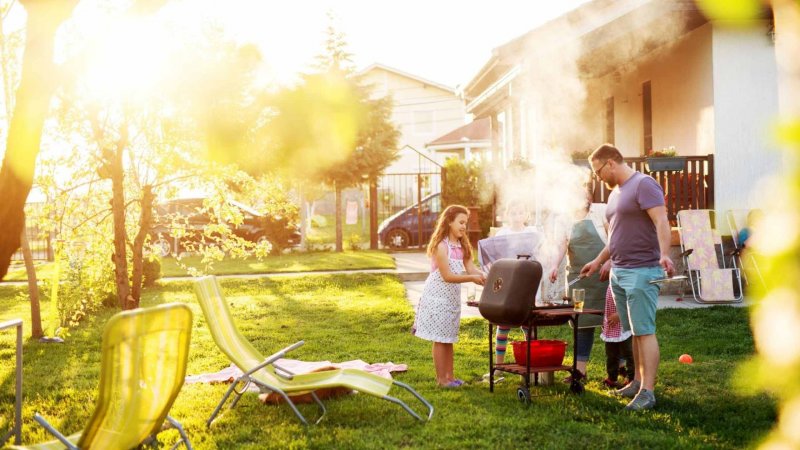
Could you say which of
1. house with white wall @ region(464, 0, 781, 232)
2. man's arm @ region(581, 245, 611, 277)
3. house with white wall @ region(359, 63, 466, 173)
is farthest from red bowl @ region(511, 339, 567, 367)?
house with white wall @ region(359, 63, 466, 173)

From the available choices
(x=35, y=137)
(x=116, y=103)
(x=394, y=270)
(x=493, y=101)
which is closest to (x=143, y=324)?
(x=35, y=137)

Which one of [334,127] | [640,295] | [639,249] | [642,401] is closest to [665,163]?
[639,249]

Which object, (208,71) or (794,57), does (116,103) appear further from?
(794,57)

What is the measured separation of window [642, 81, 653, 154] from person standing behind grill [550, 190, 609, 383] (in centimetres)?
848

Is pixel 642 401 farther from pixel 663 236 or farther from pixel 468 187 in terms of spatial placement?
pixel 468 187

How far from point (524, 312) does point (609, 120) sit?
1234cm

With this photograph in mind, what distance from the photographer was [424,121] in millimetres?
46031

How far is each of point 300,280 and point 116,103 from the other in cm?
729

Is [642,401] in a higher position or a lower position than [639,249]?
lower

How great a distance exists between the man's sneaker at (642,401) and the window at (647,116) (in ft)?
35.0

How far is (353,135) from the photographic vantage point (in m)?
24.7

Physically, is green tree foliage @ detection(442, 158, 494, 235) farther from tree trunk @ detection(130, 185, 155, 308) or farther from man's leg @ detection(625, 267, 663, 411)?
man's leg @ detection(625, 267, 663, 411)

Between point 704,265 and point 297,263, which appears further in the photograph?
point 297,263

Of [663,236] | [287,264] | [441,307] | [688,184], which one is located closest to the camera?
[663,236]
